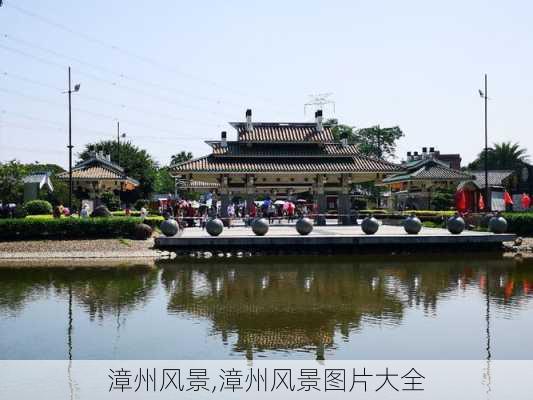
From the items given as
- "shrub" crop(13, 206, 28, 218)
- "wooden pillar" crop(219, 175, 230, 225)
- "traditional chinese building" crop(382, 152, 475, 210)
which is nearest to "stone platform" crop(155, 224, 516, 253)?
"shrub" crop(13, 206, 28, 218)

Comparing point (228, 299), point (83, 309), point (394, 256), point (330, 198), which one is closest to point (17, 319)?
point (83, 309)

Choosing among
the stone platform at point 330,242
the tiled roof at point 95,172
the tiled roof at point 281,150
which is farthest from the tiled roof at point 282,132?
the stone platform at point 330,242

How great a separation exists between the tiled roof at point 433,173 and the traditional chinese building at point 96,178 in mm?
27505

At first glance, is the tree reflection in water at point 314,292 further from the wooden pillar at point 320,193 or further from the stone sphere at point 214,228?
the wooden pillar at point 320,193

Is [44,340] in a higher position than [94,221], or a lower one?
lower

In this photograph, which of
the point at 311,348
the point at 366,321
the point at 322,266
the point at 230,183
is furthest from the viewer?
the point at 230,183

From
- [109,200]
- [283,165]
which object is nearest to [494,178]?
[283,165]

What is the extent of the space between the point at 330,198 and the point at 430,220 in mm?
18737

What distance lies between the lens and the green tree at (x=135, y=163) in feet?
284

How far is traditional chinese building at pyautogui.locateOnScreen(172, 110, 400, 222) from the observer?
47.1m

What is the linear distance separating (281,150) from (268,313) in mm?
34282

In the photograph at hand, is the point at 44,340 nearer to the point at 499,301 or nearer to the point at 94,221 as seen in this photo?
the point at 499,301

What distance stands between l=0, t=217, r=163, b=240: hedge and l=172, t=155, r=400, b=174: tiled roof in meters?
12.6

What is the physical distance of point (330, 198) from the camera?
6725 cm
